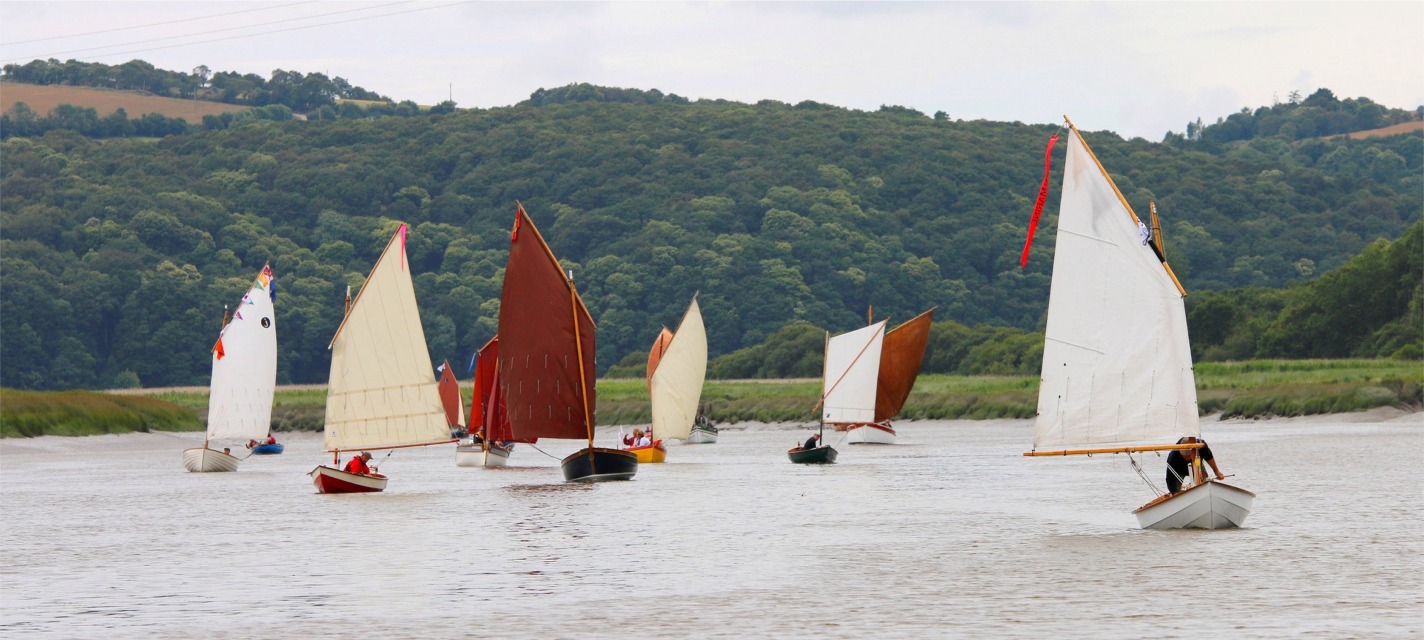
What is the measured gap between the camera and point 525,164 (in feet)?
634

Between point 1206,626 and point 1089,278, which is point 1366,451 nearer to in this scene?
point 1089,278

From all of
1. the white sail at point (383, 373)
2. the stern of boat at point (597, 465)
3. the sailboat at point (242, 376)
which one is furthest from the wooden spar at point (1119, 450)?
the sailboat at point (242, 376)

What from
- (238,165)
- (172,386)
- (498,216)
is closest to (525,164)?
(498,216)

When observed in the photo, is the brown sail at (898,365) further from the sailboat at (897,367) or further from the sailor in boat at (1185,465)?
the sailor in boat at (1185,465)

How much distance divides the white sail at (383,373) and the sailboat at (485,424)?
31.8ft

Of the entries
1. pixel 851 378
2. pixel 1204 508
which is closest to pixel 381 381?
pixel 1204 508

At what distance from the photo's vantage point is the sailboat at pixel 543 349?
46969mm

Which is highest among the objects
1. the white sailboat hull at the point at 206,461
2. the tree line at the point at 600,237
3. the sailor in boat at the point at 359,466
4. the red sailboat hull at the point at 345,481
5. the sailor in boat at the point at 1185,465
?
the tree line at the point at 600,237

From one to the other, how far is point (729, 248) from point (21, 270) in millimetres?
62591

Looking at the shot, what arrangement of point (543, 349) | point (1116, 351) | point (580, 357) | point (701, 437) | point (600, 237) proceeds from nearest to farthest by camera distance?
1. point (1116, 351)
2. point (580, 357)
3. point (543, 349)
4. point (701, 437)
5. point (600, 237)

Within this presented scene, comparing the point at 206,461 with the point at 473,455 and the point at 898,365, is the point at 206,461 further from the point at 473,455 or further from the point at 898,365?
the point at 898,365

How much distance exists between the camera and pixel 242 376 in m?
63.5

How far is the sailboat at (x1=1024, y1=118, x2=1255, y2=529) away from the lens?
29.5 metres

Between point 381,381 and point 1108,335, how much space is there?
22.3 meters
